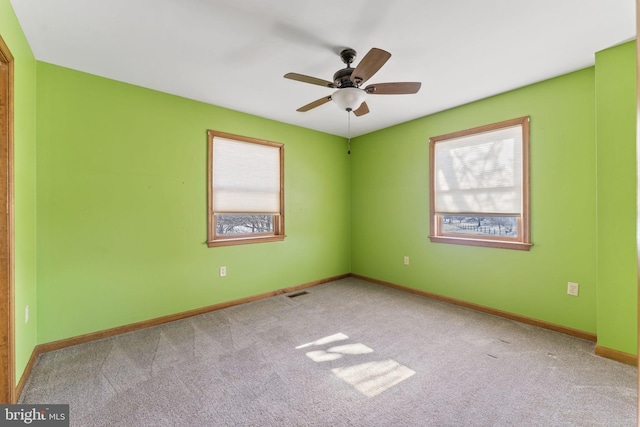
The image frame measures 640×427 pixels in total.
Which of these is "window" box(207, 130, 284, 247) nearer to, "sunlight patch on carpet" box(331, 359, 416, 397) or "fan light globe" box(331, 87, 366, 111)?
"fan light globe" box(331, 87, 366, 111)

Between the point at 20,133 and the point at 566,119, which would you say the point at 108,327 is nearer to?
the point at 20,133

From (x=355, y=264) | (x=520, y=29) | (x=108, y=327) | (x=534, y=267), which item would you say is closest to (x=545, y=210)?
(x=534, y=267)

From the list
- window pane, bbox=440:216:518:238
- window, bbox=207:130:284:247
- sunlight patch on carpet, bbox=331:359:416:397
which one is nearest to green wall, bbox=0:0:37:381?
window, bbox=207:130:284:247

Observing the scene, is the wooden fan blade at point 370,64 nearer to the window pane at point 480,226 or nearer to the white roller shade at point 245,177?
the white roller shade at point 245,177

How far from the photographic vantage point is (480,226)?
339cm

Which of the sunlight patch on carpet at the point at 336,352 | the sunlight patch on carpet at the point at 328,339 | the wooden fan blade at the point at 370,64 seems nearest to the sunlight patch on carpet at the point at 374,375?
the sunlight patch on carpet at the point at 336,352

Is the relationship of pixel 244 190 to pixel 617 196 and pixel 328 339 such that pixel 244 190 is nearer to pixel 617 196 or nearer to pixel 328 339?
pixel 328 339

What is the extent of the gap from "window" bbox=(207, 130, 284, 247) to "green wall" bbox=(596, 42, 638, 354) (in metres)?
3.37

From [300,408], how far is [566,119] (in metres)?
3.41

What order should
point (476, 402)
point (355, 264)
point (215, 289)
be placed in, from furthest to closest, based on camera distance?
point (355, 264), point (215, 289), point (476, 402)

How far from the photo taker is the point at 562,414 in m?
1.65


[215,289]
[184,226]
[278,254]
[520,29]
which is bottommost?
[215,289]

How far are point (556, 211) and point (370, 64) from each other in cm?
241

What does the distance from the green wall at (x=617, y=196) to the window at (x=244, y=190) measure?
133 inches
